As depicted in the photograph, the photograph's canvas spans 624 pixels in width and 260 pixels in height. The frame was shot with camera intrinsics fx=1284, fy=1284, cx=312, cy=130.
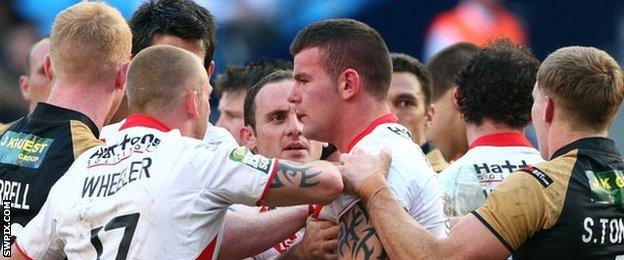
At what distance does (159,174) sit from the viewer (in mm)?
5539

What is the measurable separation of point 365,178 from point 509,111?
1883 mm

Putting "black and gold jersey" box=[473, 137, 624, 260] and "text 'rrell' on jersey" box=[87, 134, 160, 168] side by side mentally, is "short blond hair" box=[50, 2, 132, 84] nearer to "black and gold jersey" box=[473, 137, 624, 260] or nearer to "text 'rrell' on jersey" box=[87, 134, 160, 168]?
"text 'rrell' on jersey" box=[87, 134, 160, 168]

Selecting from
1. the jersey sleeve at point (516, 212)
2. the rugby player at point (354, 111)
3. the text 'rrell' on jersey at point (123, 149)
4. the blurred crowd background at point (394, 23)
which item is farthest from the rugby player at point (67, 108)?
the blurred crowd background at point (394, 23)

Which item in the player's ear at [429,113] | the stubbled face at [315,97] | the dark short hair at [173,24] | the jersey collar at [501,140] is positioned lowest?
the jersey collar at [501,140]

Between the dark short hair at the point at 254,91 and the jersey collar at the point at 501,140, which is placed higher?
the dark short hair at the point at 254,91

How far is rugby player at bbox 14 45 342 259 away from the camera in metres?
5.51

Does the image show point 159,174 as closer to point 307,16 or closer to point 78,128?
point 78,128

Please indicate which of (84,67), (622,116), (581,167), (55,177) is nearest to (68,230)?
(55,177)

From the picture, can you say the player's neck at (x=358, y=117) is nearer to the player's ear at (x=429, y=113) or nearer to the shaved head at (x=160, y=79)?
the shaved head at (x=160, y=79)

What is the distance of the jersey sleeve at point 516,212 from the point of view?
564cm

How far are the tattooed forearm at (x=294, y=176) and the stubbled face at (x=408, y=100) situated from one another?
4.11 metres

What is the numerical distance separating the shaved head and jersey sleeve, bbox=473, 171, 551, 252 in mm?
1425

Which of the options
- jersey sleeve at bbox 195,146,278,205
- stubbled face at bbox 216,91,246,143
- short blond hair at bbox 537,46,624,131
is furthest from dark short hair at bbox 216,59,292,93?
jersey sleeve at bbox 195,146,278,205

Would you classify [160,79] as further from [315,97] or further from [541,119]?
[541,119]
